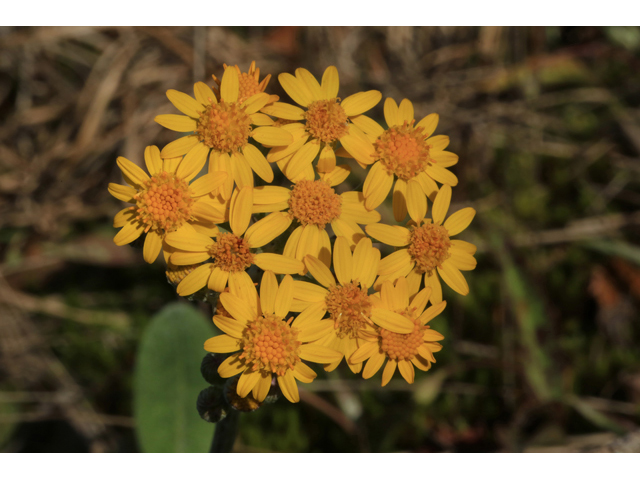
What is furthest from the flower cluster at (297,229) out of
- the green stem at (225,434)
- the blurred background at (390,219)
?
the blurred background at (390,219)

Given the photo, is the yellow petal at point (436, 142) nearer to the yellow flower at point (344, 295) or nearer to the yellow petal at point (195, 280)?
the yellow flower at point (344, 295)

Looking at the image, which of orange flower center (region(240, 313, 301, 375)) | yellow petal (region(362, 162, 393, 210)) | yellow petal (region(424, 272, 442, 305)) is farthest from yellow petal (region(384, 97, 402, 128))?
orange flower center (region(240, 313, 301, 375))

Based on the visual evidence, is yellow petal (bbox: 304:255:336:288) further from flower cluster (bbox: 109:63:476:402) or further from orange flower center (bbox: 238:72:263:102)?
orange flower center (bbox: 238:72:263:102)

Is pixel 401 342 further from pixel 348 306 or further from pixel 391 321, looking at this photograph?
pixel 348 306

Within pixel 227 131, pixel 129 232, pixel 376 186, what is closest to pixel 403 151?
pixel 376 186

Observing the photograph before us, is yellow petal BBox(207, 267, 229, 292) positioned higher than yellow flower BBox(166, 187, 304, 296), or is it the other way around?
yellow flower BBox(166, 187, 304, 296)

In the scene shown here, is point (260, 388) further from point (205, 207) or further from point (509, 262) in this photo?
point (509, 262)
